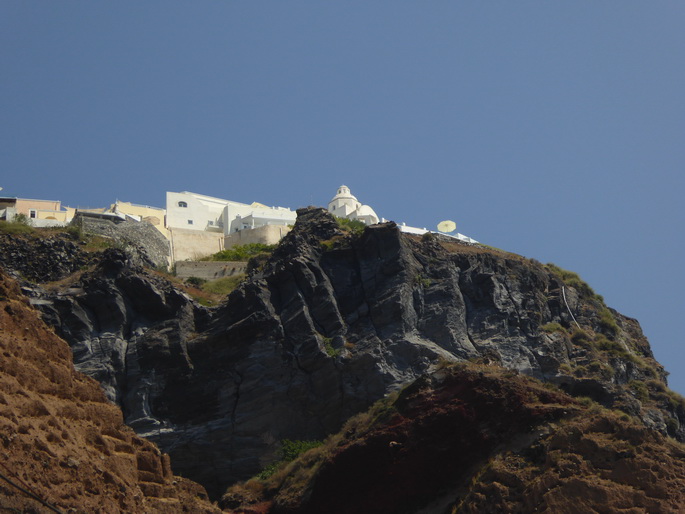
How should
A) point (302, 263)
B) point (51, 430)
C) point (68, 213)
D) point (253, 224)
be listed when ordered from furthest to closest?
point (253, 224), point (68, 213), point (302, 263), point (51, 430)

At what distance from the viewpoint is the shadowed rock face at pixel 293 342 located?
5494 centimetres

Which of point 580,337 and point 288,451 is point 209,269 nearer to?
point 288,451

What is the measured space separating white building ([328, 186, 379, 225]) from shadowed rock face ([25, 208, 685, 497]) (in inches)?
1283

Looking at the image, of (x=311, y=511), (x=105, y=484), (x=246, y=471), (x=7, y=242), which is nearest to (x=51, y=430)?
(x=105, y=484)

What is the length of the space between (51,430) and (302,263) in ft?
88.4

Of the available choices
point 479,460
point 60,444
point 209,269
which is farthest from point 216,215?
point 60,444

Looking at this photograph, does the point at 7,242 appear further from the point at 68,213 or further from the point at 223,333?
the point at 68,213

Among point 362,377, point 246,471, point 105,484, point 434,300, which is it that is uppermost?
point 434,300

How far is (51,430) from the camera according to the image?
35844 millimetres

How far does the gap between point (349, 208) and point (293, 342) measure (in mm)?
44366

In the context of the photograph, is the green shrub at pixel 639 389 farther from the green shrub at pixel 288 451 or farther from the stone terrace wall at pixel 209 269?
the stone terrace wall at pixel 209 269

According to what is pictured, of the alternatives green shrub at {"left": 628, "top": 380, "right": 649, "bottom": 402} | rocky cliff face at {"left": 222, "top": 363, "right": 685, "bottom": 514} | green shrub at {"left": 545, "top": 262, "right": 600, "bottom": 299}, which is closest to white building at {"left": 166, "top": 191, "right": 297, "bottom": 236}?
green shrub at {"left": 545, "top": 262, "right": 600, "bottom": 299}

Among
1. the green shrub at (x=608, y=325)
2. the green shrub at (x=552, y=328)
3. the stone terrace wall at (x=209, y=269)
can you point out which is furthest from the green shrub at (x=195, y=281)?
the green shrub at (x=608, y=325)

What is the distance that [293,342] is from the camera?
57.5m
